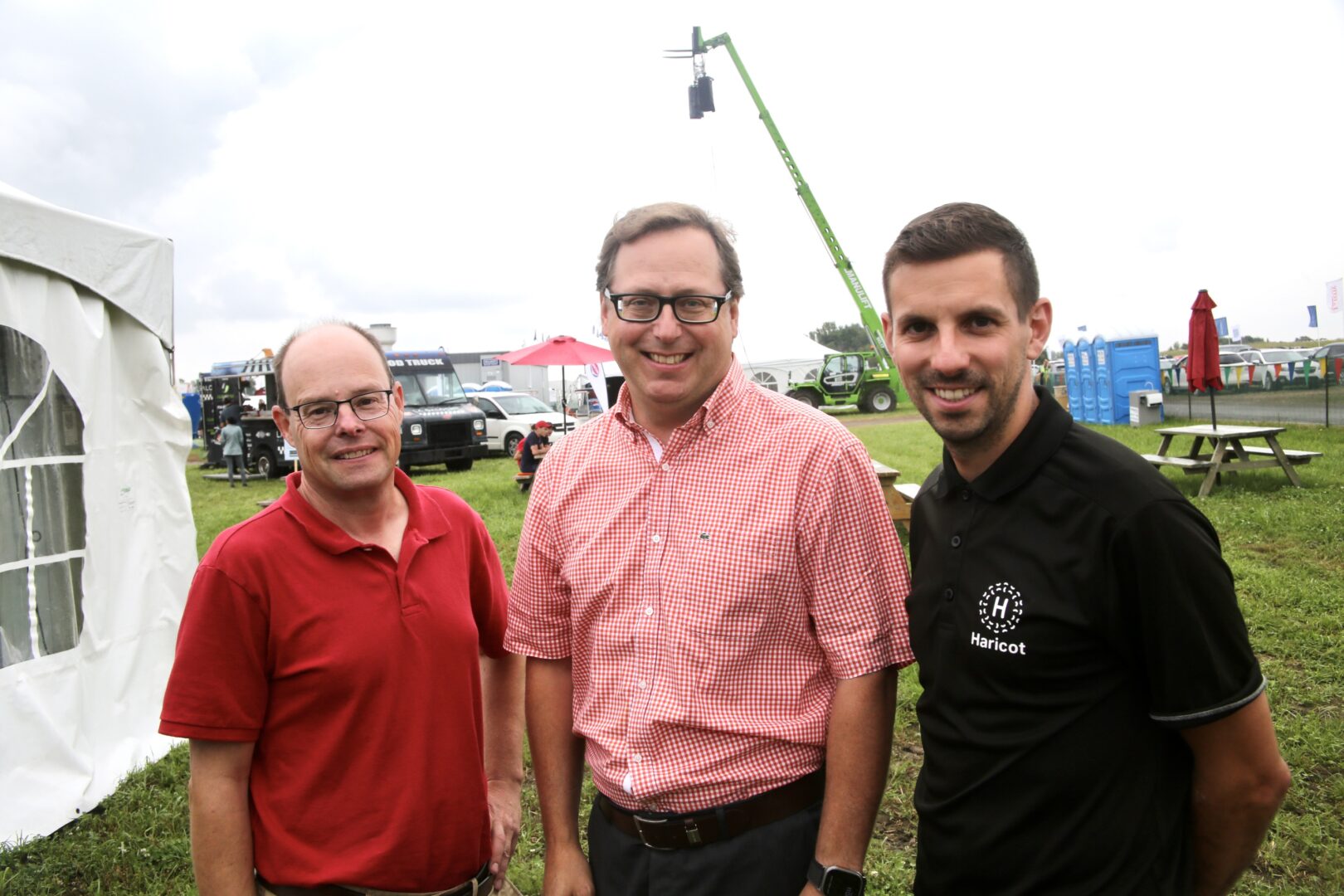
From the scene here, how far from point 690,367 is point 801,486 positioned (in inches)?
14.0

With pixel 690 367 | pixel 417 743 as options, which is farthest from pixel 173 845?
pixel 690 367

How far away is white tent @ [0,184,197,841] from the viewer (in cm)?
387

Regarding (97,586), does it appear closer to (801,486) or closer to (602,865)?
(602,865)

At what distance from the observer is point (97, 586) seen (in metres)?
4.37

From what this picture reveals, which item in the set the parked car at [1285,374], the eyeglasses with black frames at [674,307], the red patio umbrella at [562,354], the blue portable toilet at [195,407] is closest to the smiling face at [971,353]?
the eyeglasses with black frames at [674,307]

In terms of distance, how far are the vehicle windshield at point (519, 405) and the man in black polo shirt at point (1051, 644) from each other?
20739 mm

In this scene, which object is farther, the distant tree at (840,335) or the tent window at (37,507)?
the distant tree at (840,335)

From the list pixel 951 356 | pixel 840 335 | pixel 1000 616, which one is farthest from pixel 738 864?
pixel 840 335

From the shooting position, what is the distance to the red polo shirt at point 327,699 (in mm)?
1730

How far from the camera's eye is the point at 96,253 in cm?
424

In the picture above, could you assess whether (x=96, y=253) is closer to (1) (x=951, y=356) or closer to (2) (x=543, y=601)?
(2) (x=543, y=601)

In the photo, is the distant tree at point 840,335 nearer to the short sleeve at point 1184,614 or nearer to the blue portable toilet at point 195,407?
the blue portable toilet at point 195,407

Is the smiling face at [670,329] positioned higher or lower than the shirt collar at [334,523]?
higher

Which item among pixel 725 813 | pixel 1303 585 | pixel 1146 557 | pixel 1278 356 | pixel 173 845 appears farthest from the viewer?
pixel 1278 356
